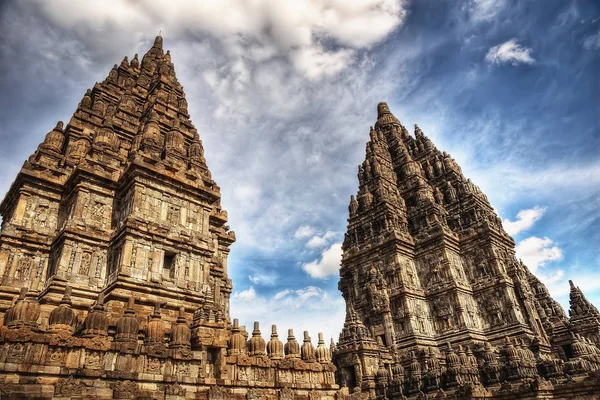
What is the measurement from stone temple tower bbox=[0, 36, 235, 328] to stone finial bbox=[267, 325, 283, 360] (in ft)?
7.75

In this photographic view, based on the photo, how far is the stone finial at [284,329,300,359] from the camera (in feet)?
55.6

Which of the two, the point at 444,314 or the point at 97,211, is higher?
the point at 97,211

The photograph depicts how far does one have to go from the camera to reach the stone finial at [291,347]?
16953 mm

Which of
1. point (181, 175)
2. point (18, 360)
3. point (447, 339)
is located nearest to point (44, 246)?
point (181, 175)

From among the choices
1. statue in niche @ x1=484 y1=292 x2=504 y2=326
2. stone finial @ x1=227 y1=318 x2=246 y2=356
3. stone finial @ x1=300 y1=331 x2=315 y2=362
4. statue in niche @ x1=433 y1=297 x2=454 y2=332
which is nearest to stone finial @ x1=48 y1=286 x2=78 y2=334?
stone finial @ x1=227 y1=318 x2=246 y2=356

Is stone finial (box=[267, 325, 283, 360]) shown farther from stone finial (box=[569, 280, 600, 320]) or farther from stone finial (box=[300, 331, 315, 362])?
stone finial (box=[569, 280, 600, 320])

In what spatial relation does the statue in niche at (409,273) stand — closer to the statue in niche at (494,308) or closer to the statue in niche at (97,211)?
the statue in niche at (494,308)

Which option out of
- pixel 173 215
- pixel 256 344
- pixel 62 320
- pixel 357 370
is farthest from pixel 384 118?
pixel 62 320

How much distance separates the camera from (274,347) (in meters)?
16.6

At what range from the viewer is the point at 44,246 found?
66.9 ft

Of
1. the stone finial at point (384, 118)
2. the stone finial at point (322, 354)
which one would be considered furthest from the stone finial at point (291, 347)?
the stone finial at point (384, 118)

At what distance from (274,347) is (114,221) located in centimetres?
1145

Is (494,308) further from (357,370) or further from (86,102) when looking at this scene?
(86,102)

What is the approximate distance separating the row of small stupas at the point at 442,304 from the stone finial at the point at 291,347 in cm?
906
